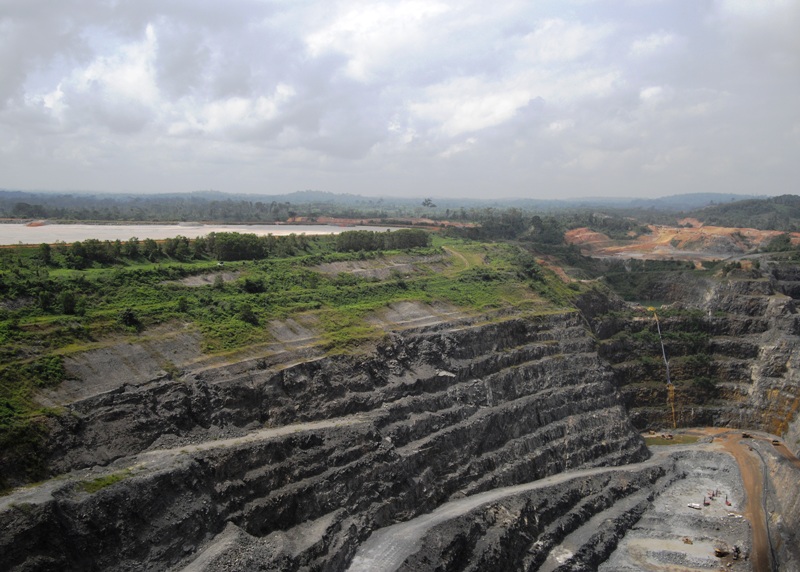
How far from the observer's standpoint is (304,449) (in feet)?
A: 149

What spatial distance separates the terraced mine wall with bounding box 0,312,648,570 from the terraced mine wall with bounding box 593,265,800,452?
10.4m

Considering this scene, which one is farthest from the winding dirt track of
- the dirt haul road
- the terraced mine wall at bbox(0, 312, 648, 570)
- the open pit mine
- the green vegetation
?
the green vegetation

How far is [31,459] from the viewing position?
121ft

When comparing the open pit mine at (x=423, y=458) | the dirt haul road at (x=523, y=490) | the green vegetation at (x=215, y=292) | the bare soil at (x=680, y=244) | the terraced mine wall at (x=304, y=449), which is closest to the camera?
the terraced mine wall at (x=304, y=449)

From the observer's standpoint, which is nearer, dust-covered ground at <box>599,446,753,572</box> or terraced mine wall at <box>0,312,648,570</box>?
terraced mine wall at <box>0,312,648,570</box>

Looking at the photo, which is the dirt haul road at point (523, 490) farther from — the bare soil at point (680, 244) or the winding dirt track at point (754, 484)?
the bare soil at point (680, 244)

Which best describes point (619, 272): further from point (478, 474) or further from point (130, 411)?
point (130, 411)

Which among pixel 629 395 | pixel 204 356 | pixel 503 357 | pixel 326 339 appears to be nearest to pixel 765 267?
pixel 629 395

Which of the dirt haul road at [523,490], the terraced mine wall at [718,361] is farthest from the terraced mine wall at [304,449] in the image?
the terraced mine wall at [718,361]

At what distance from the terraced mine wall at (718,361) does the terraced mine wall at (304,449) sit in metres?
10.4

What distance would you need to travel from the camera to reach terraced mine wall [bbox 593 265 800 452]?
7388 centimetres

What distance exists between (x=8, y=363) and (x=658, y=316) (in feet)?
239

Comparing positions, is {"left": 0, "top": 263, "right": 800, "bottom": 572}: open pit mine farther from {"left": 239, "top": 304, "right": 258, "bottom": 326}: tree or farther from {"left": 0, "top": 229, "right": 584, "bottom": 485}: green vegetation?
{"left": 239, "top": 304, "right": 258, "bottom": 326}: tree

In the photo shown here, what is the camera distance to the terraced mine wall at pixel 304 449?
3578 centimetres
